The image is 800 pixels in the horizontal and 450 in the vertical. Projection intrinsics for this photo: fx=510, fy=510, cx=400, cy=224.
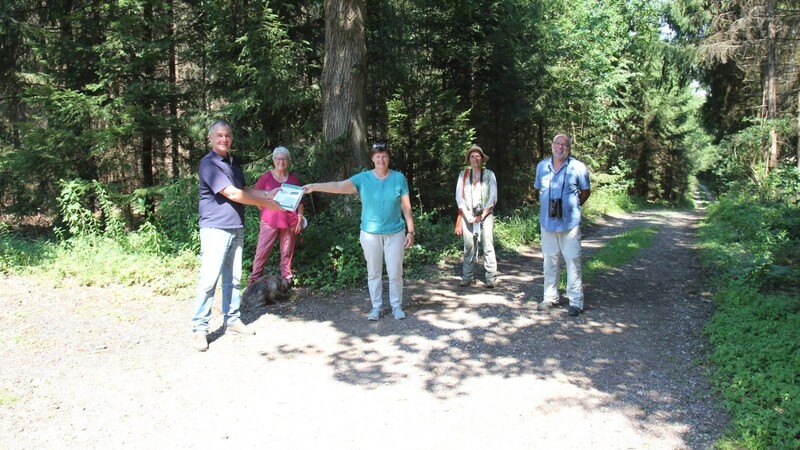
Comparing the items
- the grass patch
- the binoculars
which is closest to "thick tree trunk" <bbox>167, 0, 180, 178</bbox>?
the binoculars

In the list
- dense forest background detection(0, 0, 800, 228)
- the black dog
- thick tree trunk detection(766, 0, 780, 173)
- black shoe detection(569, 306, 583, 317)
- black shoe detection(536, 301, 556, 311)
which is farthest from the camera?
thick tree trunk detection(766, 0, 780, 173)

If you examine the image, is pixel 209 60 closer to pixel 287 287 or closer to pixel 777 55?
pixel 287 287

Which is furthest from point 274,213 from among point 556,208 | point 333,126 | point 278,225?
point 556,208

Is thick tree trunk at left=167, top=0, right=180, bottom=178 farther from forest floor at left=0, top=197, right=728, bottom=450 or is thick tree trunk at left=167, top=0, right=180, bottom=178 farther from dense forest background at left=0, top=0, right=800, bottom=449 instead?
forest floor at left=0, top=197, right=728, bottom=450

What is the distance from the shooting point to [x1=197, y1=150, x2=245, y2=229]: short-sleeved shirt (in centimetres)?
515

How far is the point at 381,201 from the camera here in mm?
5758

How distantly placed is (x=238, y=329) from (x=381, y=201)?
212 centimetres

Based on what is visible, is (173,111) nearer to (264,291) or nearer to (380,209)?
(264,291)

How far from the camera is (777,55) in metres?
19.6

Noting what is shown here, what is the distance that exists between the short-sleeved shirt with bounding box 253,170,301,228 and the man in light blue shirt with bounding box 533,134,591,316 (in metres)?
3.38

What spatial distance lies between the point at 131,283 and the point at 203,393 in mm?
4241

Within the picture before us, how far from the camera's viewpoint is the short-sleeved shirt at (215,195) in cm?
515

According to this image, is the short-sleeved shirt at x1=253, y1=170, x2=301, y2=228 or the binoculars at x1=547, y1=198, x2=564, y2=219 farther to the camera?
the short-sleeved shirt at x1=253, y1=170, x2=301, y2=228

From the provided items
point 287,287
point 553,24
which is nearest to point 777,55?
point 553,24
